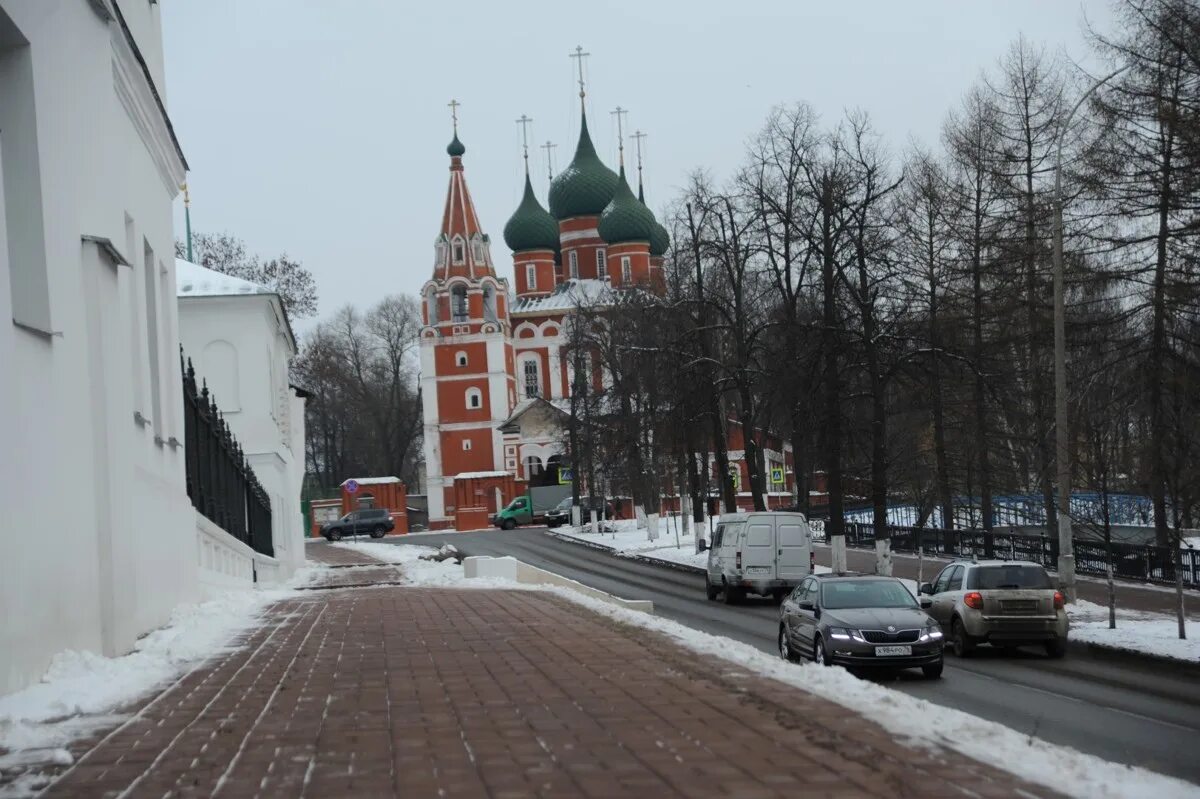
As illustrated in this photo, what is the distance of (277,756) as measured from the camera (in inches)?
309

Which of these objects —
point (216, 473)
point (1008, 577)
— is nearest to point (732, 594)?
point (1008, 577)

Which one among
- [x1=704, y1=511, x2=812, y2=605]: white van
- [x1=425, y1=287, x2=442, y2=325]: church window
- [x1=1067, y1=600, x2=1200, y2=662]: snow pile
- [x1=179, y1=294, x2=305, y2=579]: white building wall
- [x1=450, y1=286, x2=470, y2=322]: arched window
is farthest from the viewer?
[x1=425, y1=287, x2=442, y2=325]: church window

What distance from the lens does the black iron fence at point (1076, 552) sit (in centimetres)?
2969

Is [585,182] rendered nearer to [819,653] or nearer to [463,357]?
[463,357]

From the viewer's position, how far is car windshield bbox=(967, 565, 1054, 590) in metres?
20.9

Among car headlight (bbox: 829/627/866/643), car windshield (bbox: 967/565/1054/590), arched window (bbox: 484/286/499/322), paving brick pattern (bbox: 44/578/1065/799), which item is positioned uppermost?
arched window (bbox: 484/286/499/322)

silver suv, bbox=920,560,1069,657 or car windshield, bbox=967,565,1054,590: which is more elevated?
car windshield, bbox=967,565,1054,590

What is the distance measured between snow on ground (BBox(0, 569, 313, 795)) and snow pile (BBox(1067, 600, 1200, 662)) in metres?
12.3

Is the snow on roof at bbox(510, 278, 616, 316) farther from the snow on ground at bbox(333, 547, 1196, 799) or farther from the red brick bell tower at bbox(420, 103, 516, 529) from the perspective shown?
the snow on ground at bbox(333, 547, 1196, 799)

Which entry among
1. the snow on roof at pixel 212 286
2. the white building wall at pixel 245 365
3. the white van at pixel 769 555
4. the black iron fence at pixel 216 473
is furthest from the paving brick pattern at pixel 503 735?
the snow on roof at pixel 212 286

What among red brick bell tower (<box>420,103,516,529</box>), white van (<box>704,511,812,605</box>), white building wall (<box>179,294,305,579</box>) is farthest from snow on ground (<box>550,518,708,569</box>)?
red brick bell tower (<box>420,103,516,529</box>)

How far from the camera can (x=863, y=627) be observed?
703 inches

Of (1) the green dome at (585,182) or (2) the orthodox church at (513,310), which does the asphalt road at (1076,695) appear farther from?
(1) the green dome at (585,182)

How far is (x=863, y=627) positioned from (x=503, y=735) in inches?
405
